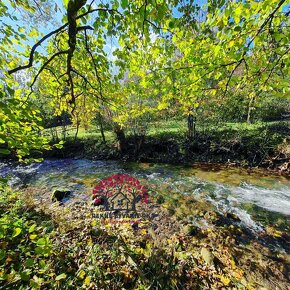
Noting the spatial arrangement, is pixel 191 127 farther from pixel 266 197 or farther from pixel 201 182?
pixel 266 197

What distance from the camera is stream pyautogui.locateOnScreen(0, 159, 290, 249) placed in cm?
550

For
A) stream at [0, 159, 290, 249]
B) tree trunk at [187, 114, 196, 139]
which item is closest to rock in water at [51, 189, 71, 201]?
stream at [0, 159, 290, 249]

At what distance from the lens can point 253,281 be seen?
3078 millimetres

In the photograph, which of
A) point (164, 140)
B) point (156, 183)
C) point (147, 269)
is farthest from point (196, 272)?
point (164, 140)

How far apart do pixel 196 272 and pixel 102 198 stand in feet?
13.2

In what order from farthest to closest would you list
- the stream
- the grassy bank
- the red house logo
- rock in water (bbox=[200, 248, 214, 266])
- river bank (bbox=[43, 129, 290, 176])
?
the grassy bank < river bank (bbox=[43, 129, 290, 176]) < the red house logo < the stream < rock in water (bbox=[200, 248, 214, 266])

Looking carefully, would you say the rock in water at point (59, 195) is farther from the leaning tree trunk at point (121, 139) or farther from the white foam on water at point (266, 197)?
the leaning tree trunk at point (121, 139)

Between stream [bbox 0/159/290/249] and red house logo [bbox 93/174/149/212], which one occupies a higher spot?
red house logo [bbox 93/174/149/212]

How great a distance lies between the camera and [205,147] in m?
11.5

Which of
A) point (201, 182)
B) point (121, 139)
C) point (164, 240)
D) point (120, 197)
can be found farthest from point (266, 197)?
point (121, 139)

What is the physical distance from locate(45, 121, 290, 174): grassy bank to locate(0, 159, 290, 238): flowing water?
0.97 metres

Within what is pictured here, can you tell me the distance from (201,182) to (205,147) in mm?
4040

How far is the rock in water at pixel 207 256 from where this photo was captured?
331 cm

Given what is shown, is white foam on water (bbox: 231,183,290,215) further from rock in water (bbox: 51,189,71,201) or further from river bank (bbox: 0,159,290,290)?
rock in water (bbox: 51,189,71,201)
